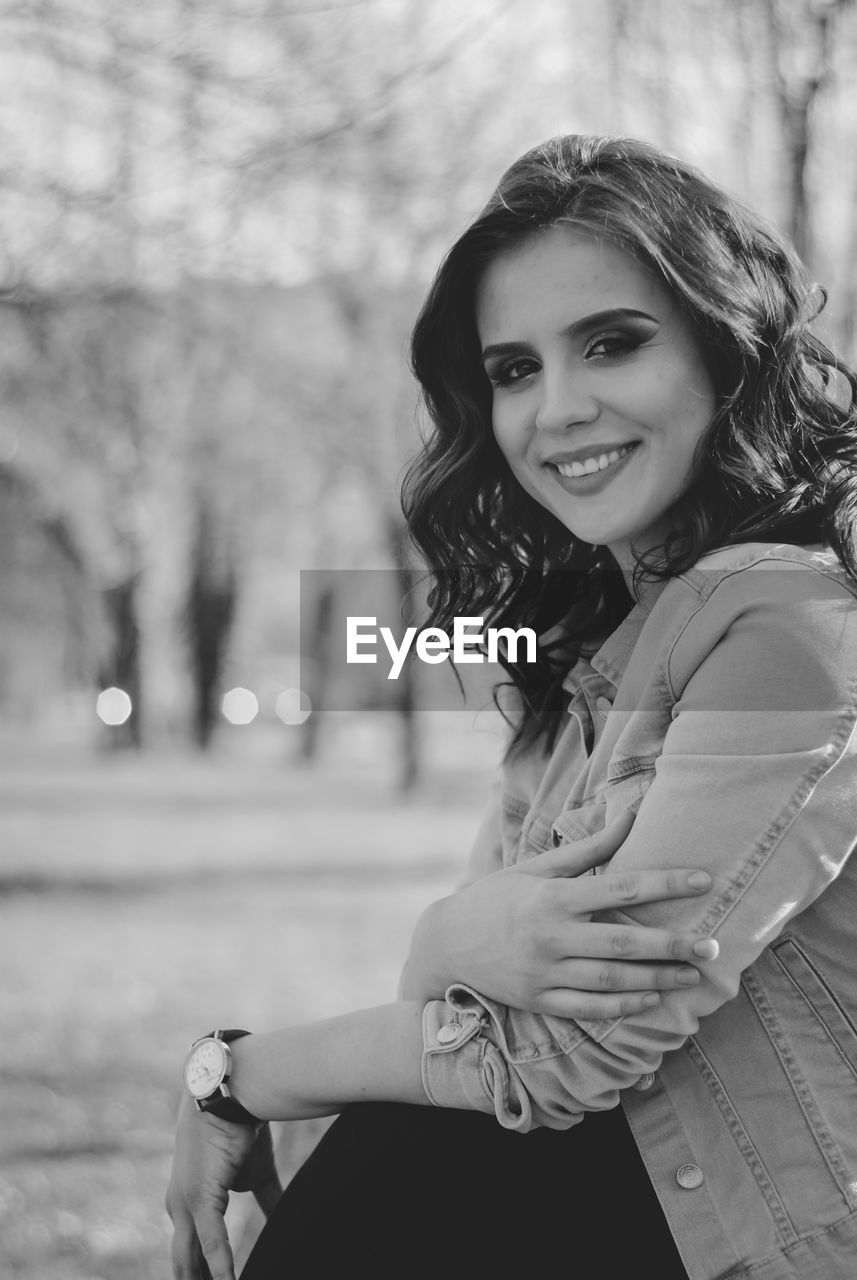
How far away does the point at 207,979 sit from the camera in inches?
285

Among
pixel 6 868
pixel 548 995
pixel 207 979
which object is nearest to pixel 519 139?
pixel 548 995

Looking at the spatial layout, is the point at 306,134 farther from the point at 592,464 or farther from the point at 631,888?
the point at 631,888

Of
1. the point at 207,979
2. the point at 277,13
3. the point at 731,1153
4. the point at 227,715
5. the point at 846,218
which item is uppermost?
the point at 277,13

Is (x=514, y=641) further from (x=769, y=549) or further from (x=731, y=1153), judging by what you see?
(x=731, y=1153)

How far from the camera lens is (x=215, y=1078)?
1701 mm

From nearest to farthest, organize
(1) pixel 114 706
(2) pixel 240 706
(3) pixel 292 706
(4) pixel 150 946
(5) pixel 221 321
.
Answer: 1. (5) pixel 221 321
2. (4) pixel 150 946
3. (1) pixel 114 706
4. (2) pixel 240 706
5. (3) pixel 292 706

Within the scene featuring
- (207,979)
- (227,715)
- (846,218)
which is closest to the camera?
(846,218)

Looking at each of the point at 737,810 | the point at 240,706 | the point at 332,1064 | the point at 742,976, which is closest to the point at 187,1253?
the point at 332,1064

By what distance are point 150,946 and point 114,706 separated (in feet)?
50.2

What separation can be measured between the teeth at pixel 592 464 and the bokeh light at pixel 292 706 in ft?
76.9

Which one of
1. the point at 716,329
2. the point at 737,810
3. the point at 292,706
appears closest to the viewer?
the point at 737,810

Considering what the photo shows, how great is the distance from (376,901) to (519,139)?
21.4 feet

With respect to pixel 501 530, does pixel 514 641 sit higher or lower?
lower

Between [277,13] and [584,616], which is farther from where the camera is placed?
[277,13]
